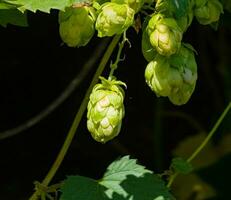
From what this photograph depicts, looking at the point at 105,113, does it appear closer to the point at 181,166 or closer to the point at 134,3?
the point at 134,3

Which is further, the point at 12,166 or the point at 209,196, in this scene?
the point at 12,166

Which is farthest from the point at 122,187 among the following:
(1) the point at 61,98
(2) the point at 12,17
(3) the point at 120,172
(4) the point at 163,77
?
(1) the point at 61,98

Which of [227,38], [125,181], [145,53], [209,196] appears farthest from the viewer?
[227,38]

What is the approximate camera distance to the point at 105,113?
5.77ft

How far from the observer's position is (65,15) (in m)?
1.85

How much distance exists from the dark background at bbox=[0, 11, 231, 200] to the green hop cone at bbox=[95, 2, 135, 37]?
1.59 meters

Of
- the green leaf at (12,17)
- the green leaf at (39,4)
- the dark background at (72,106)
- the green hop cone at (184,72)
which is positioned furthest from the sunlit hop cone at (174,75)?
the dark background at (72,106)

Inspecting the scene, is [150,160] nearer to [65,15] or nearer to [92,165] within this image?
[92,165]

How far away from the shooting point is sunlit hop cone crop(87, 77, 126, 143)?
5.73 feet

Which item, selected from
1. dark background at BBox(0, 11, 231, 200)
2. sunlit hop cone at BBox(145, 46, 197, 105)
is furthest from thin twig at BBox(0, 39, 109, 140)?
sunlit hop cone at BBox(145, 46, 197, 105)

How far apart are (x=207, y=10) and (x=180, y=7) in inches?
3.9

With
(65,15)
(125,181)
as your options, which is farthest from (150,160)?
(65,15)

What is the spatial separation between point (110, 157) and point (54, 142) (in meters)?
0.25

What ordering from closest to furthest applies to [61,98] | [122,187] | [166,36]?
[166,36] → [122,187] → [61,98]
